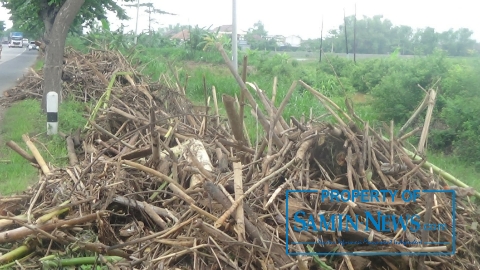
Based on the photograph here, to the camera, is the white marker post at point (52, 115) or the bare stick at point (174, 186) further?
the white marker post at point (52, 115)

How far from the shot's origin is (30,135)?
8430 millimetres

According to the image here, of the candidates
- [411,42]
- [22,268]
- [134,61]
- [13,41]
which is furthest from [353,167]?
[13,41]

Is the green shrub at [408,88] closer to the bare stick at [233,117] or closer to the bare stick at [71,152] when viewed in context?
the bare stick at [233,117]

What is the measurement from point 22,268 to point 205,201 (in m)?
1.40

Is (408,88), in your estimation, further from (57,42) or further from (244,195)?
(244,195)

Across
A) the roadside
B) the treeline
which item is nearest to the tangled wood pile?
the roadside

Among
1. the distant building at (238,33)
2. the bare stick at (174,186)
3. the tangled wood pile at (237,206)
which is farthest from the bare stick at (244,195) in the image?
the distant building at (238,33)

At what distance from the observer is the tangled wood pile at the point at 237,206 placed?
3439mm

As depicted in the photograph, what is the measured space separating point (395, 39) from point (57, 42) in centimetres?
1607

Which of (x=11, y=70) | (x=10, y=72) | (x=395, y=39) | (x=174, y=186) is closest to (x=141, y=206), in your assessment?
(x=174, y=186)

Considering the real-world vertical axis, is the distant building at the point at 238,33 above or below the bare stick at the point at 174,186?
above

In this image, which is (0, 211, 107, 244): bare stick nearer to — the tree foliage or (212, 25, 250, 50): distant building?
the tree foliage

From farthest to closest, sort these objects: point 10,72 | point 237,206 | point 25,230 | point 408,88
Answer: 1. point 10,72
2. point 408,88
3. point 25,230
4. point 237,206

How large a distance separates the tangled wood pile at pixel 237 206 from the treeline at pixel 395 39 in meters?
6.62
